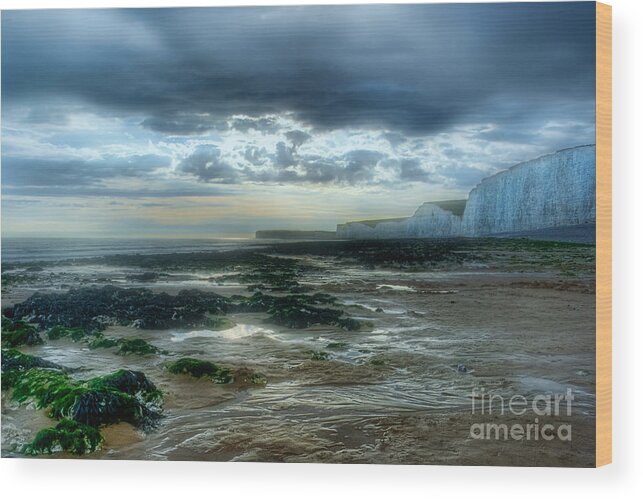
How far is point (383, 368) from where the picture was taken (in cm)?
457

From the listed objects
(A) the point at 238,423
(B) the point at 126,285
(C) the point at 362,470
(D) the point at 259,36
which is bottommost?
(C) the point at 362,470

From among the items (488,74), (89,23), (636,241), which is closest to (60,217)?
(89,23)

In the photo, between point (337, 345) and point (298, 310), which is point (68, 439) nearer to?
point (298, 310)

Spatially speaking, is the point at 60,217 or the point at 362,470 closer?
the point at 362,470

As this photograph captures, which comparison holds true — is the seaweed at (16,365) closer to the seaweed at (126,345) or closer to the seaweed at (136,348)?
the seaweed at (126,345)

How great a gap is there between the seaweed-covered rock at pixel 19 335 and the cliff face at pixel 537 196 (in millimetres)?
Answer: 3262

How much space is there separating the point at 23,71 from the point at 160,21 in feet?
3.65

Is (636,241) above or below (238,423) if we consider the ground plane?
above

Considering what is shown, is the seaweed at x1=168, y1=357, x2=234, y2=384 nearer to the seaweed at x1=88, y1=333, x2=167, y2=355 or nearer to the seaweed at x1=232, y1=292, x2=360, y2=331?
the seaweed at x1=88, y1=333, x2=167, y2=355

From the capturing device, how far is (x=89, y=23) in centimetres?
473

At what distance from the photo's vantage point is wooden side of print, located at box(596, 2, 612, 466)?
4.45 metres

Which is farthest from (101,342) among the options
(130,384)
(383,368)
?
(383,368)

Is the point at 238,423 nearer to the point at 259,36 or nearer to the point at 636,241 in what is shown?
the point at 259,36

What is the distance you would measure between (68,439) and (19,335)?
0.86m
